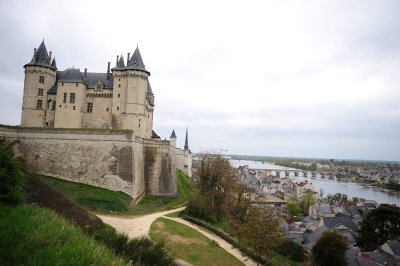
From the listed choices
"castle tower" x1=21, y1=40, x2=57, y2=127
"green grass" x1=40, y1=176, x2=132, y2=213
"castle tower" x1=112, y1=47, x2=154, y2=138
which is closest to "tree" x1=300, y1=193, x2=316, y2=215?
"castle tower" x1=112, y1=47, x2=154, y2=138

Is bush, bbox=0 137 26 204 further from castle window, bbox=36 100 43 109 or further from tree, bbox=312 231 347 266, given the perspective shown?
castle window, bbox=36 100 43 109

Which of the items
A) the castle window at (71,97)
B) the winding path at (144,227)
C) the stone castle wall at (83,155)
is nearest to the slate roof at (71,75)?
the castle window at (71,97)

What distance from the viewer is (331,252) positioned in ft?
68.1

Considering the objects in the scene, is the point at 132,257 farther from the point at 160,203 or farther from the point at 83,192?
the point at 160,203

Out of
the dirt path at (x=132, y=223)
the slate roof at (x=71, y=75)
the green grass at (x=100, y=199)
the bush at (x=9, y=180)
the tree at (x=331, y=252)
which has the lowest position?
the tree at (x=331, y=252)

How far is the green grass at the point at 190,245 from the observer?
15645mm

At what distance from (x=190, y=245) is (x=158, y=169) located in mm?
15163

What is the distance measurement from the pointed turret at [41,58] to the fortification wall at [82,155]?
9609mm

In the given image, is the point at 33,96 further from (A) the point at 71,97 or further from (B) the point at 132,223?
(B) the point at 132,223

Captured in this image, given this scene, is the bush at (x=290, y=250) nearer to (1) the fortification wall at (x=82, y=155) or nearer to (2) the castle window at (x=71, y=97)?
(1) the fortification wall at (x=82, y=155)

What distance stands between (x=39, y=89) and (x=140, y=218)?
20196mm

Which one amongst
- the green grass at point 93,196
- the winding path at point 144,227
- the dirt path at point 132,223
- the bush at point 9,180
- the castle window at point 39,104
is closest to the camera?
the bush at point 9,180

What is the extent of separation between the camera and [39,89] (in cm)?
3219

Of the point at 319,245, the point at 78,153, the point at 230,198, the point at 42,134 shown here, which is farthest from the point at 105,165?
the point at 319,245
